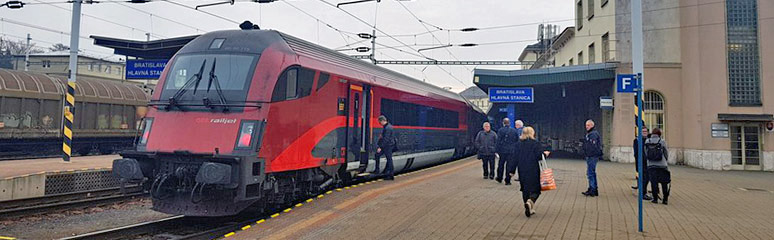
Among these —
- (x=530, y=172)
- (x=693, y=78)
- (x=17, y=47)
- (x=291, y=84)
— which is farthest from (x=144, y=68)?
(x=17, y=47)

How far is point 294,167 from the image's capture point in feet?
25.5

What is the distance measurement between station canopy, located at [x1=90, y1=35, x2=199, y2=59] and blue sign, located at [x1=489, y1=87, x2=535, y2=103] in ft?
45.9

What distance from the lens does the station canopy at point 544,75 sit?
66.8 feet

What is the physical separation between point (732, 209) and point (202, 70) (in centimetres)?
1005

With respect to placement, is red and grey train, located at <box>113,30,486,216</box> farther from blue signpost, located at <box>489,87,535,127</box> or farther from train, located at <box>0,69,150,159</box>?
blue signpost, located at <box>489,87,535,127</box>

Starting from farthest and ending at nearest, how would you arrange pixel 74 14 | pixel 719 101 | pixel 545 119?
pixel 545 119 < pixel 719 101 < pixel 74 14

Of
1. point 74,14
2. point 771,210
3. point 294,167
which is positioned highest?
point 74,14

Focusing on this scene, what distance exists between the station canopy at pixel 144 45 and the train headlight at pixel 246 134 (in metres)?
8.33

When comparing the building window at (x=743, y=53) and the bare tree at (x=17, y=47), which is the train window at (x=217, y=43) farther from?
the bare tree at (x=17, y=47)

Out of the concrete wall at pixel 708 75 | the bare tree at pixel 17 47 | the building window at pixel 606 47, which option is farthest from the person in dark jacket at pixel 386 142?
the bare tree at pixel 17 47

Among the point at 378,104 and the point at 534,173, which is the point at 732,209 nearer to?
the point at 534,173

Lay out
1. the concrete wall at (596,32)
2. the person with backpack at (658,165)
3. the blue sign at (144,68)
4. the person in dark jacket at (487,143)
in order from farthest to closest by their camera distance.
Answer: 1. the concrete wall at (596,32)
2. the blue sign at (144,68)
3. the person in dark jacket at (487,143)
4. the person with backpack at (658,165)

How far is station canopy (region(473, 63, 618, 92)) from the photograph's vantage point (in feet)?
66.8

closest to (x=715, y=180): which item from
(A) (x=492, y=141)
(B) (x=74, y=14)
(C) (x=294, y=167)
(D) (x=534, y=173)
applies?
(A) (x=492, y=141)
